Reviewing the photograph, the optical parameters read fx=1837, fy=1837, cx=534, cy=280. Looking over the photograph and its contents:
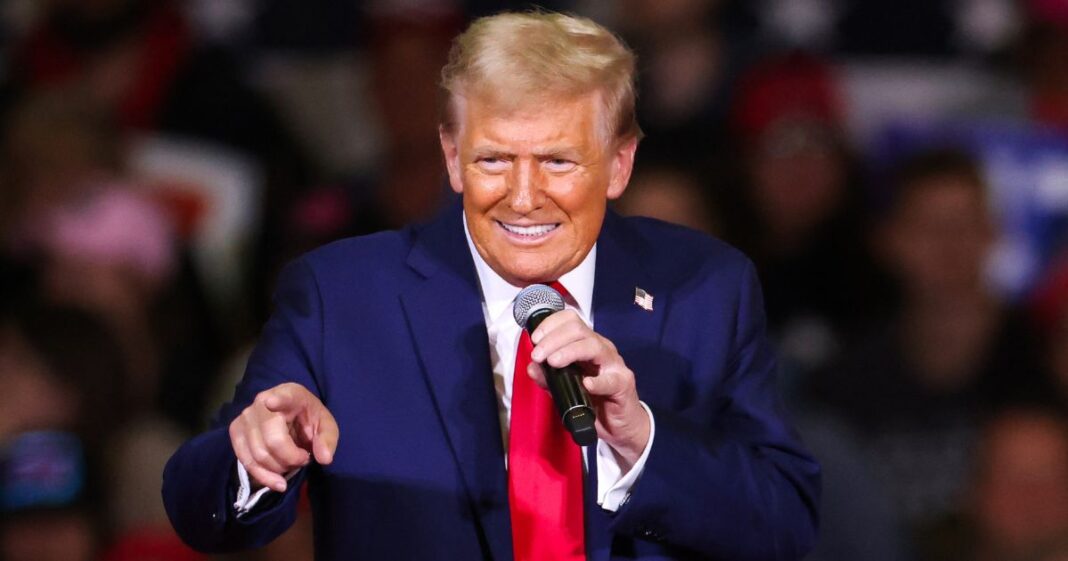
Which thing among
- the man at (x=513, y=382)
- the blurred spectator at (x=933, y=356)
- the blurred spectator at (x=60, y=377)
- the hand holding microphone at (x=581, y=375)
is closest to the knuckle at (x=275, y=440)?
the man at (x=513, y=382)

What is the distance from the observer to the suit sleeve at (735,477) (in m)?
1.91

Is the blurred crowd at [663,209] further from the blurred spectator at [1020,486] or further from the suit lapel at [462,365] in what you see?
the suit lapel at [462,365]

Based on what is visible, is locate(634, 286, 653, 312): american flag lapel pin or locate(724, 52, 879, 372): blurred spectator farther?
locate(724, 52, 879, 372): blurred spectator

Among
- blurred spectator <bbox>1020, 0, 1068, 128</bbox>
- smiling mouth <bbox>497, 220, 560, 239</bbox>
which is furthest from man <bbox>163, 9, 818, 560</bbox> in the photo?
blurred spectator <bbox>1020, 0, 1068, 128</bbox>

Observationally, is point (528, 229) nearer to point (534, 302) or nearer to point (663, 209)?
point (534, 302)

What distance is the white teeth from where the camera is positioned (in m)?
1.97

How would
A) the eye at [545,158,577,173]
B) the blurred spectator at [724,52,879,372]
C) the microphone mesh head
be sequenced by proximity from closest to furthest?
the microphone mesh head, the eye at [545,158,577,173], the blurred spectator at [724,52,879,372]

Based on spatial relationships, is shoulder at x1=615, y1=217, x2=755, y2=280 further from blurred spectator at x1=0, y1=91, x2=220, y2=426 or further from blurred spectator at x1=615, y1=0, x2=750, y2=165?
blurred spectator at x1=615, y1=0, x2=750, y2=165

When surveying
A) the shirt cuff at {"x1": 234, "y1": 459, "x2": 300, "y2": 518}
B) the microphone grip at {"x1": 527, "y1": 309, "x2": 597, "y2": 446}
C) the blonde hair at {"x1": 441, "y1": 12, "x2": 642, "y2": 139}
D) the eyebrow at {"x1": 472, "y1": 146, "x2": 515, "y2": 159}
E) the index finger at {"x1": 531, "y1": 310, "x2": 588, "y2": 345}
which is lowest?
the shirt cuff at {"x1": 234, "y1": 459, "x2": 300, "y2": 518}

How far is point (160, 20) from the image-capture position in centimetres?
471

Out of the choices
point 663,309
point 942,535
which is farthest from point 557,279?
point 942,535

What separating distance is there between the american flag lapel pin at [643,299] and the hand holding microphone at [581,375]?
142mm

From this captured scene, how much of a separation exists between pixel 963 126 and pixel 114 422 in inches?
91.8

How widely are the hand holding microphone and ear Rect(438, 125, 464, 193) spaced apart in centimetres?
17
